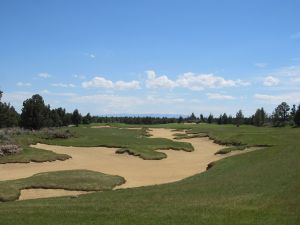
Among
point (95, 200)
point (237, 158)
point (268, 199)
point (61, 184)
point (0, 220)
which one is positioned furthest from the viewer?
point (237, 158)

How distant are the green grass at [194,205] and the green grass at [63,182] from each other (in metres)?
5.24

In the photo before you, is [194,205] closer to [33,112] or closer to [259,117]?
[33,112]

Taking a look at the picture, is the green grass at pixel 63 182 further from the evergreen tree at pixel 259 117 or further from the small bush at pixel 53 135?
the evergreen tree at pixel 259 117

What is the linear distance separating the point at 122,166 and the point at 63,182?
1020 centimetres

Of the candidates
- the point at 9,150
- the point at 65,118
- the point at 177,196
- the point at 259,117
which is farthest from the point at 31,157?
the point at 259,117

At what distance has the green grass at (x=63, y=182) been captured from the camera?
2567cm

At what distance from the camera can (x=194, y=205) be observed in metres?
16.8

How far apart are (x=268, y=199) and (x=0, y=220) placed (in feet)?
33.1

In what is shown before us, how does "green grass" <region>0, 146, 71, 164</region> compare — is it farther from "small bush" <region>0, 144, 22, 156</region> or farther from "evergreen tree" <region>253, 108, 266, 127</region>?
"evergreen tree" <region>253, 108, 266, 127</region>

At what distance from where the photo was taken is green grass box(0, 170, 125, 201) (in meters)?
25.7

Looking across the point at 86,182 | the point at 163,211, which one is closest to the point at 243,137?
the point at 86,182

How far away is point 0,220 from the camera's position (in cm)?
1529

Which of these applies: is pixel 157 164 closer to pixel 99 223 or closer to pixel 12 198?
pixel 12 198

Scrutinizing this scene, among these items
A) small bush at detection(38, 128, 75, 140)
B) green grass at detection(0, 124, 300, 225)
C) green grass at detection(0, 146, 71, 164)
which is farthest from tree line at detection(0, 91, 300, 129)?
green grass at detection(0, 124, 300, 225)
